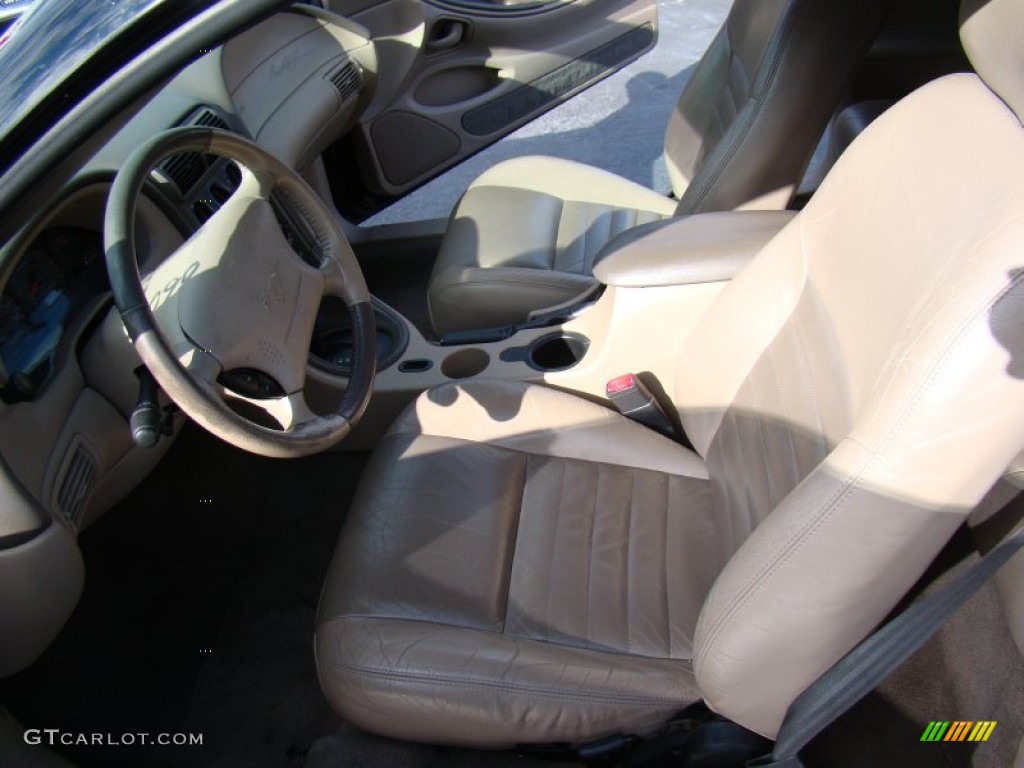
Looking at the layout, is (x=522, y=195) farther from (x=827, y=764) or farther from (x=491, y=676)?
(x=827, y=764)

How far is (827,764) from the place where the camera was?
3.43 feet

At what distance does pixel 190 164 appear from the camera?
1.49 metres

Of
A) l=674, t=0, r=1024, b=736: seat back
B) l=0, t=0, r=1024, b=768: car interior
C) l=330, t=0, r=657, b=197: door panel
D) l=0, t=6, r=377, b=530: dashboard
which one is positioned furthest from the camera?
l=330, t=0, r=657, b=197: door panel

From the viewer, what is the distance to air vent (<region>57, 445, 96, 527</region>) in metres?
1.15

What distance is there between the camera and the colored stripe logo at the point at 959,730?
0.92m

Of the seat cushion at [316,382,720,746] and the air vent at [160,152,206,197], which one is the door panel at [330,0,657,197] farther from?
the seat cushion at [316,382,720,746]

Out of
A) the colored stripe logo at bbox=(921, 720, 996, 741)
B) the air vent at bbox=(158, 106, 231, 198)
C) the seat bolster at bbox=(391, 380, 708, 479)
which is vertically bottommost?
the colored stripe logo at bbox=(921, 720, 996, 741)

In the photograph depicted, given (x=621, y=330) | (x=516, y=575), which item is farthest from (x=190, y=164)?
(x=516, y=575)

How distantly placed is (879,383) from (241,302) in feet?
2.73

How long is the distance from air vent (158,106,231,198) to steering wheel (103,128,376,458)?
21 centimetres

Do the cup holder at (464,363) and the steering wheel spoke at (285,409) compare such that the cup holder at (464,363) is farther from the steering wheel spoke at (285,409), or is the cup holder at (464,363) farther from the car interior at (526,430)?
the steering wheel spoke at (285,409)

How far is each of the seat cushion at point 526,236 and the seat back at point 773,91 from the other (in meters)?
0.24

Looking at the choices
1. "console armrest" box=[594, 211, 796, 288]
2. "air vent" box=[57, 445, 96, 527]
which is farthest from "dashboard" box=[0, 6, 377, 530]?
"console armrest" box=[594, 211, 796, 288]

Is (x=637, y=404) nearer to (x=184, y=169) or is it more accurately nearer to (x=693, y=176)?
(x=693, y=176)
